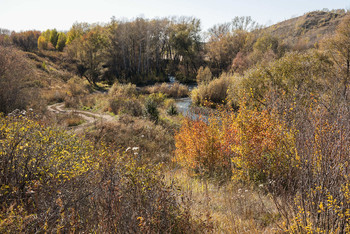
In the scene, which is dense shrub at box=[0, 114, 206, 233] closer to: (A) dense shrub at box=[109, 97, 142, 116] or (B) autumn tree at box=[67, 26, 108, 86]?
(A) dense shrub at box=[109, 97, 142, 116]

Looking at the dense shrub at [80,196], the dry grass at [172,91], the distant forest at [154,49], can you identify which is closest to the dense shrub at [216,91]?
the dry grass at [172,91]

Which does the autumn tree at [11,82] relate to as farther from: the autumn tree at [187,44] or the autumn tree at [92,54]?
the autumn tree at [187,44]

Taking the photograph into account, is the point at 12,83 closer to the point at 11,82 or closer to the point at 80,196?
the point at 11,82

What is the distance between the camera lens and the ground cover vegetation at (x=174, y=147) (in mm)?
3316

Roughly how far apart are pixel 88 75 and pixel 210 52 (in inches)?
1057

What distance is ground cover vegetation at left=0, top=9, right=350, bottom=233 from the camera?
332 centimetres

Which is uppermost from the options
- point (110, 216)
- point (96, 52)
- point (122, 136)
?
point (96, 52)

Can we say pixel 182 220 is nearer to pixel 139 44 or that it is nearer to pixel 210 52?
Result: pixel 139 44

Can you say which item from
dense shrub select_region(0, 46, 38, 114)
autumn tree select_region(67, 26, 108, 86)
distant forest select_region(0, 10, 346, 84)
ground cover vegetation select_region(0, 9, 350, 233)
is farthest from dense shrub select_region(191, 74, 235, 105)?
autumn tree select_region(67, 26, 108, 86)

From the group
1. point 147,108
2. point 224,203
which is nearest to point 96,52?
point 147,108

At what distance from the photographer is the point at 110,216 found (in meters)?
3.09

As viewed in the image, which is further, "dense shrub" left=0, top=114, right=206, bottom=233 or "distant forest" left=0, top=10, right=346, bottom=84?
"distant forest" left=0, top=10, right=346, bottom=84

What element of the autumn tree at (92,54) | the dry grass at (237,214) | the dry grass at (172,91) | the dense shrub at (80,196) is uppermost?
the autumn tree at (92,54)

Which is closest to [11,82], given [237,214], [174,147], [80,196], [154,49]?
[174,147]
